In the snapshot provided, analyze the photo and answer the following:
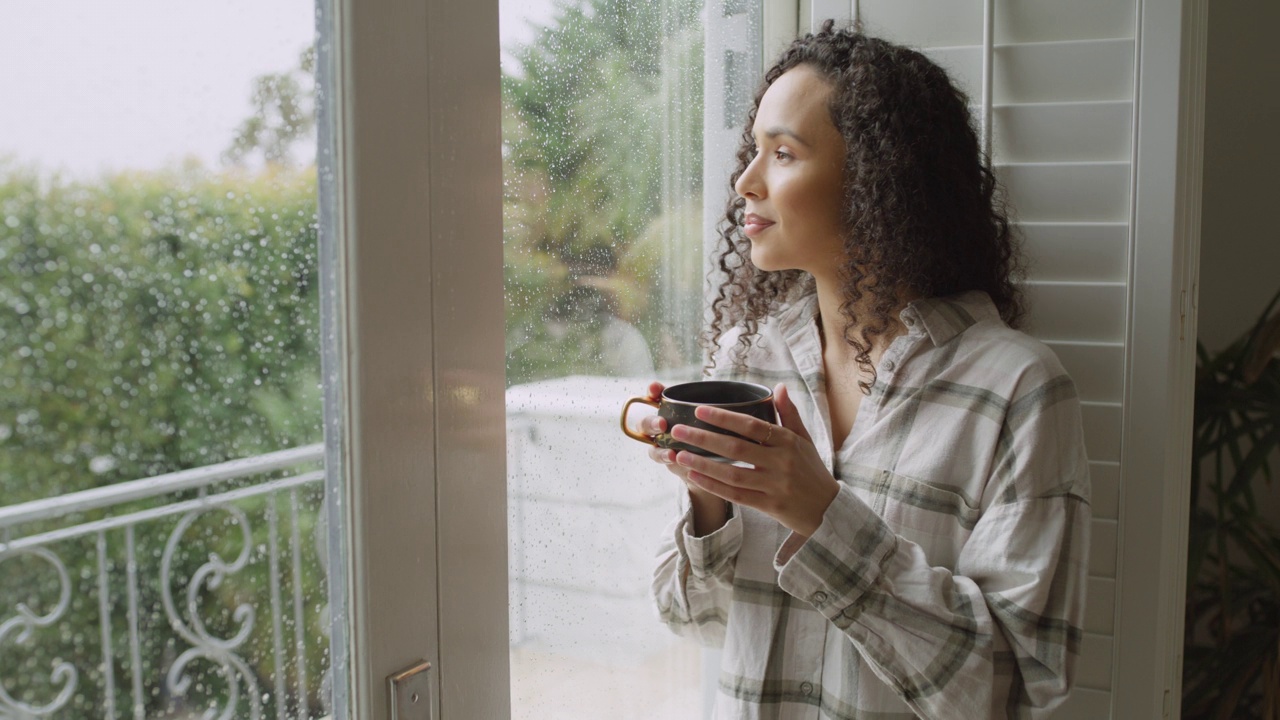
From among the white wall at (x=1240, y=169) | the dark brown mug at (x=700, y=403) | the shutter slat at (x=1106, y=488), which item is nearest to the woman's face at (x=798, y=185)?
the dark brown mug at (x=700, y=403)

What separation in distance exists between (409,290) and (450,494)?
18 cm

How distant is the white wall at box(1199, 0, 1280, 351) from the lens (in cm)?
235

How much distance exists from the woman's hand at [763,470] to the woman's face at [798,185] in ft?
0.85

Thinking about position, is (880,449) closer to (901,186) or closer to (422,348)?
(901,186)

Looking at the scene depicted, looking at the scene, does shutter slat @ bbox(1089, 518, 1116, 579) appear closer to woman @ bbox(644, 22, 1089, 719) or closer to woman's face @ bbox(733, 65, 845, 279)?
woman @ bbox(644, 22, 1089, 719)

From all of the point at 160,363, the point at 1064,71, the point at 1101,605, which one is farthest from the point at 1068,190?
the point at 160,363

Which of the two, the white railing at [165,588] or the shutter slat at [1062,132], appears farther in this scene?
the shutter slat at [1062,132]

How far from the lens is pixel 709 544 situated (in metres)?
1.13

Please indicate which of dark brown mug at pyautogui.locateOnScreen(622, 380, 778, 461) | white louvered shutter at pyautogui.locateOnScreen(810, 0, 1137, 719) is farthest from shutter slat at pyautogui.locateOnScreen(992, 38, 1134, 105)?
dark brown mug at pyautogui.locateOnScreen(622, 380, 778, 461)

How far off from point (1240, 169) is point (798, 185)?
5.73 feet

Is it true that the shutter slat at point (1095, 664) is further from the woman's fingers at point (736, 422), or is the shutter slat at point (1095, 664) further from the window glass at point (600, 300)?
the woman's fingers at point (736, 422)

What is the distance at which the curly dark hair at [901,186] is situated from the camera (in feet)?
3.71

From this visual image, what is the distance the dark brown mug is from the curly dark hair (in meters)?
0.22

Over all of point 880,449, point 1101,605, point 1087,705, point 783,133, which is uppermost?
Result: point 783,133
